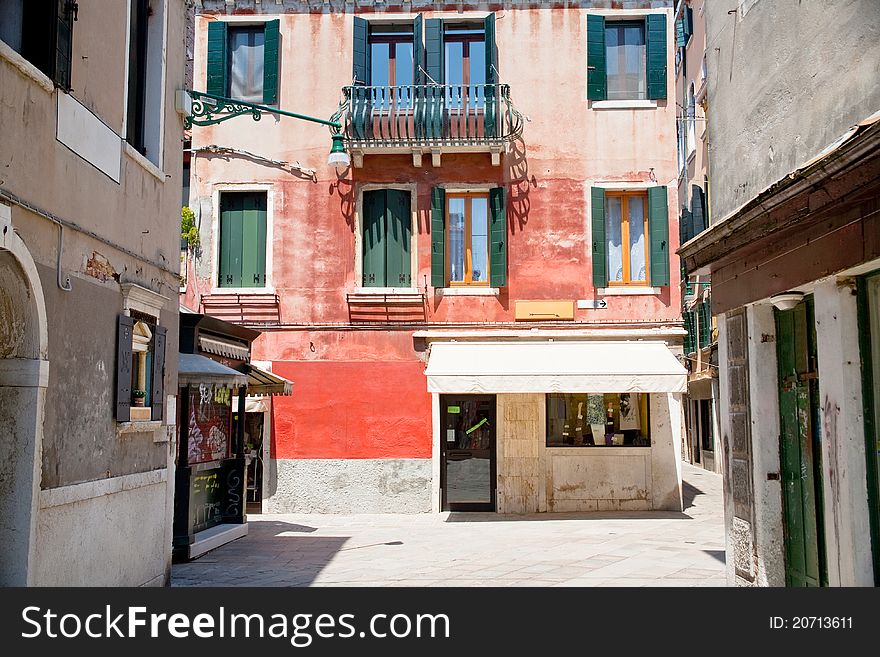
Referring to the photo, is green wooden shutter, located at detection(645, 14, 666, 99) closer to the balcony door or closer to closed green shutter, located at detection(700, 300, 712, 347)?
the balcony door

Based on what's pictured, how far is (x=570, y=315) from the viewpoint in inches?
646

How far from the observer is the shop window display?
16.5 m

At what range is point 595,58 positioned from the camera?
54.7 feet

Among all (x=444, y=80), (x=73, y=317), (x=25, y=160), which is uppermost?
(x=444, y=80)

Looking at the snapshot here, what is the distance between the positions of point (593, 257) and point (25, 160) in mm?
11041

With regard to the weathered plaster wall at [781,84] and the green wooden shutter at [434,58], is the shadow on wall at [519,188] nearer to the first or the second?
the green wooden shutter at [434,58]

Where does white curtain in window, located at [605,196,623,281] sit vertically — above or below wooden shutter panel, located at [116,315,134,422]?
above

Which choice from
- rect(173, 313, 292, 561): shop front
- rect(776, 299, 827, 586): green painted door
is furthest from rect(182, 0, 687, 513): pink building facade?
rect(776, 299, 827, 586): green painted door

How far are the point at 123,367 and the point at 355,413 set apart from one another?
8.01 meters

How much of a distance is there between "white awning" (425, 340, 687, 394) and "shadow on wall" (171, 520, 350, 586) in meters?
3.06

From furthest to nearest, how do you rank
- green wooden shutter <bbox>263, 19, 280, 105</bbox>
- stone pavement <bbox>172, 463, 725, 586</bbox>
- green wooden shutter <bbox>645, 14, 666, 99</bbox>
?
green wooden shutter <bbox>263, 19, 280, 105</bbox> < green wooden shutter <bbox>645, 14, 666, 99</bbox> < stone pavement <bbox>172, 463, 725, 586</bbox>

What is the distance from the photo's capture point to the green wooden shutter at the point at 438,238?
1641 centimetres

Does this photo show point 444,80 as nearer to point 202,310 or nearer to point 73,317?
point 202,310
